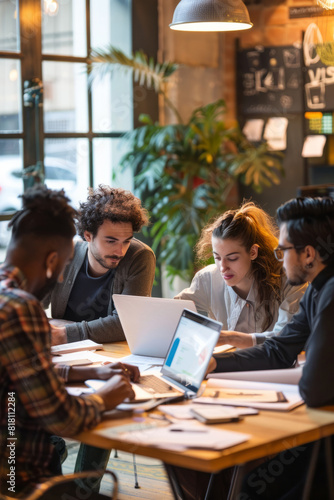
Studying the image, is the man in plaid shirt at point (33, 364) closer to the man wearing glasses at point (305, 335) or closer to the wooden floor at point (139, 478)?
the man wearing glasses at point (305, 335)

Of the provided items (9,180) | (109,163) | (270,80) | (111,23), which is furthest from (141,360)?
(270,80)

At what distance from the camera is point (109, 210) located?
2.97 m

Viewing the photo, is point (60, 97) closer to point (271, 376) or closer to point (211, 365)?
point (211, 365)

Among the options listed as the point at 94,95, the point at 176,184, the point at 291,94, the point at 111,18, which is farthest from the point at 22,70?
the point at 291,94

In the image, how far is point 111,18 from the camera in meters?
4.84

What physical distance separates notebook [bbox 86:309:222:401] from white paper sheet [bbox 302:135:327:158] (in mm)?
3388

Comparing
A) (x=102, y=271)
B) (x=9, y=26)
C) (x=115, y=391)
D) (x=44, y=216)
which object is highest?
(x=9, y=26)

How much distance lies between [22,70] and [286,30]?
221cm

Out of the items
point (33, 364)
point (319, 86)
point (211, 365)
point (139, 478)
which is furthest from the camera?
point (319, 86)

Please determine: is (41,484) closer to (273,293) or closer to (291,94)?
(273,293)

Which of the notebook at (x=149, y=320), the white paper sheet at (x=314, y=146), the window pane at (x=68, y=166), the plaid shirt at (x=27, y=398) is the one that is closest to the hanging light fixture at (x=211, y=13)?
the notebook at (x=149, y=320)

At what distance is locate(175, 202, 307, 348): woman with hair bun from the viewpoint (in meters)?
2.76

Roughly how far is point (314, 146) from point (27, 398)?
160 inches

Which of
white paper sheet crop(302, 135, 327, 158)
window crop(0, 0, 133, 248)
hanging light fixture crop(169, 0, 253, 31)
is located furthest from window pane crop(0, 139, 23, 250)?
white paper sheet crop(302, 135, 327, 158)
